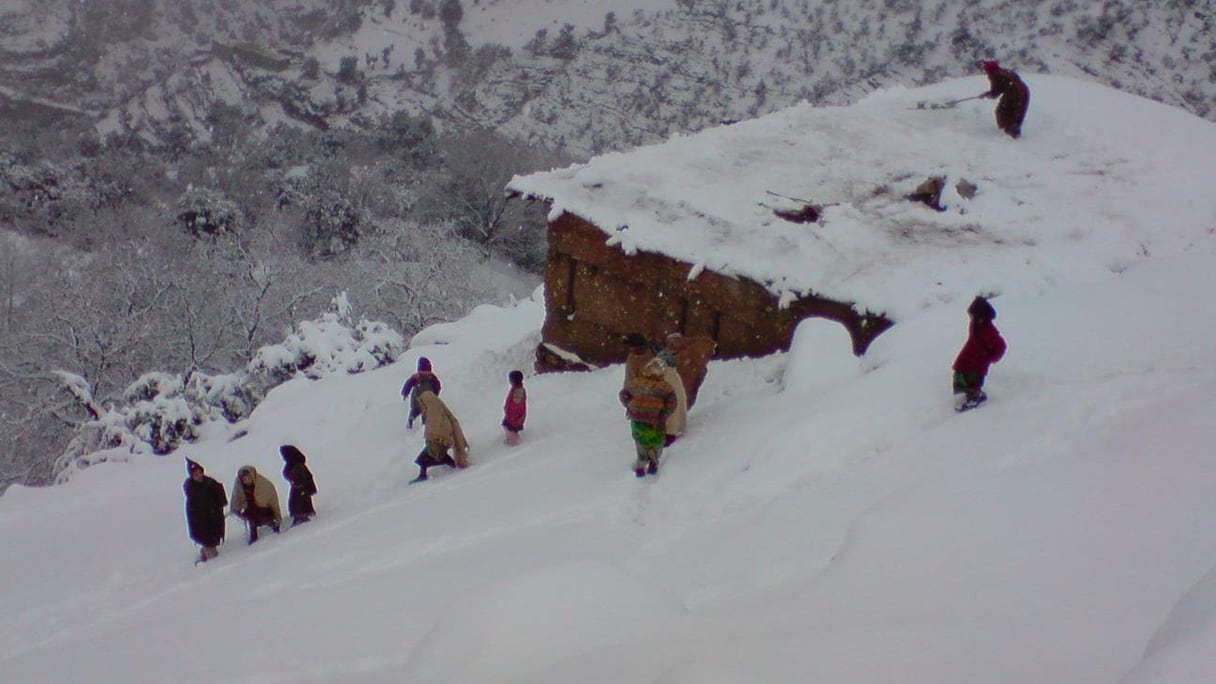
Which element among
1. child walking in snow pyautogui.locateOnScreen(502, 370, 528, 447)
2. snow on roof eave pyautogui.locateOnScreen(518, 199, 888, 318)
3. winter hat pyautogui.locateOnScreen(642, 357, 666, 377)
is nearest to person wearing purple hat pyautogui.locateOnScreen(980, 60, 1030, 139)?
snow on roof eave pyautogui.locateOnScreen(518, 199, 888, 318)

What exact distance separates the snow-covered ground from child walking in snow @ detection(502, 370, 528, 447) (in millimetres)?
246

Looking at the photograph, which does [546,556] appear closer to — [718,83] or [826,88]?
[826,88]

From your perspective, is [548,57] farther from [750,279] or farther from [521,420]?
[521,420]

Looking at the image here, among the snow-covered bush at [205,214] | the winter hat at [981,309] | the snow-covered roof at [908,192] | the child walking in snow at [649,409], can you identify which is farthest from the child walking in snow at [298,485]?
the snow-covered bush at [205,214]

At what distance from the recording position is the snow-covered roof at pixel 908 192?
324 inches

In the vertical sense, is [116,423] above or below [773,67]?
below

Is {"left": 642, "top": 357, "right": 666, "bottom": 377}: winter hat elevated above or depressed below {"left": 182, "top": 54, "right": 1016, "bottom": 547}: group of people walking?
above

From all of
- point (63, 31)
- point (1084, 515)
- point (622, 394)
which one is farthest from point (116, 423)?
point (63, 31)

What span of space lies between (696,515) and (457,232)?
25.5 meters

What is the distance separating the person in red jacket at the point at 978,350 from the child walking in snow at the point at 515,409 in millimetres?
4127

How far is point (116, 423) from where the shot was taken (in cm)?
1309

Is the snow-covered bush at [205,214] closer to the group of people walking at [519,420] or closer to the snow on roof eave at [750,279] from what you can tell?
the group of people walking at [519,420]

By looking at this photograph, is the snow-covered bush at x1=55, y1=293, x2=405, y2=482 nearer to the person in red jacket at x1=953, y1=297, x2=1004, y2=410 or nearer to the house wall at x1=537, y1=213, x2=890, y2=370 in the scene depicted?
the house wall at x1=537, y1=213, x2=890, y2=370

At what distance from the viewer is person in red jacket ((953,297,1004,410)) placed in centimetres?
570
